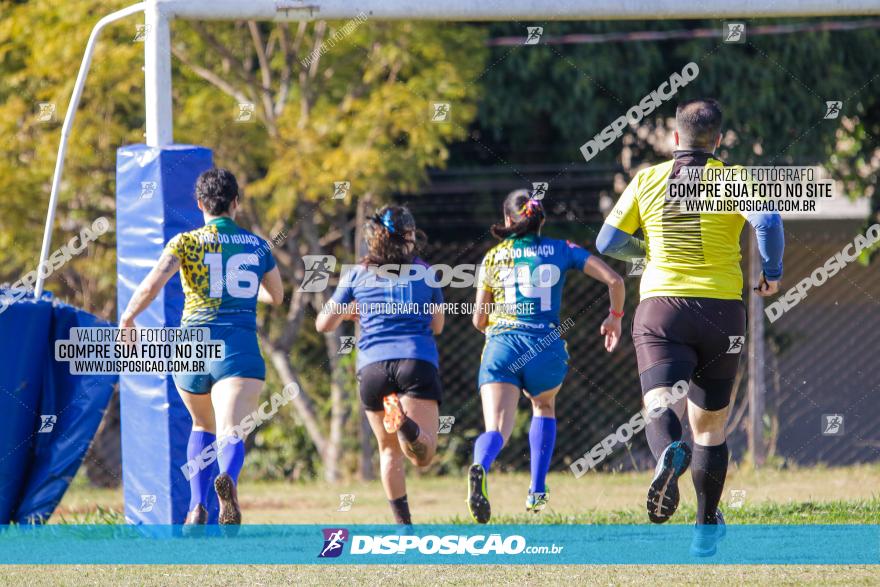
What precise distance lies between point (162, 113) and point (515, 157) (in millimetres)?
6360

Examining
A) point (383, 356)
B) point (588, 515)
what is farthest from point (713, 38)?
point (383, 356)

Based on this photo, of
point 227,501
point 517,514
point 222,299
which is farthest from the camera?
point 517,514

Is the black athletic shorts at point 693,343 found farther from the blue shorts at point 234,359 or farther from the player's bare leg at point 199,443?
the player's bare leg at point 199,443

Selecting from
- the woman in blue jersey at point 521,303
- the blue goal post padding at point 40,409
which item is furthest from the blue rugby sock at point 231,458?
the blue goal post padding at point 40,409

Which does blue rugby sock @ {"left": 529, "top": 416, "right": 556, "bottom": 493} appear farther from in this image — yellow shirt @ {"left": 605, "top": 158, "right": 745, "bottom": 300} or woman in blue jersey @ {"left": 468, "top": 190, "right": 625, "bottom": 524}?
yellow shirt @ {"left": 605, "top": 158, "right": 745, "bottom": 300}

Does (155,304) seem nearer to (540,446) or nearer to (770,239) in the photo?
(540,446)

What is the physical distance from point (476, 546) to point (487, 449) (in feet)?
2.23

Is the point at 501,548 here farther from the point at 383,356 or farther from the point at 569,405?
the point at 569,405

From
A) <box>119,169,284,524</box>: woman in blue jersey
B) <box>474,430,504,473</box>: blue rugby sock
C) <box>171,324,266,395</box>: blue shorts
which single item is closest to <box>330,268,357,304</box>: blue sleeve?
<box>119,169,284,524</box>: woman in blue jersey

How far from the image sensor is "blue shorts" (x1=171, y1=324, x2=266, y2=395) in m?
6.64

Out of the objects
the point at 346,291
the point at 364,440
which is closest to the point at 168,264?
the point at 346,291

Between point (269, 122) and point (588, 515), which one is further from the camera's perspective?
point (269, 122)

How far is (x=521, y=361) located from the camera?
7.04 m

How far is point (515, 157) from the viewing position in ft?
44.0
